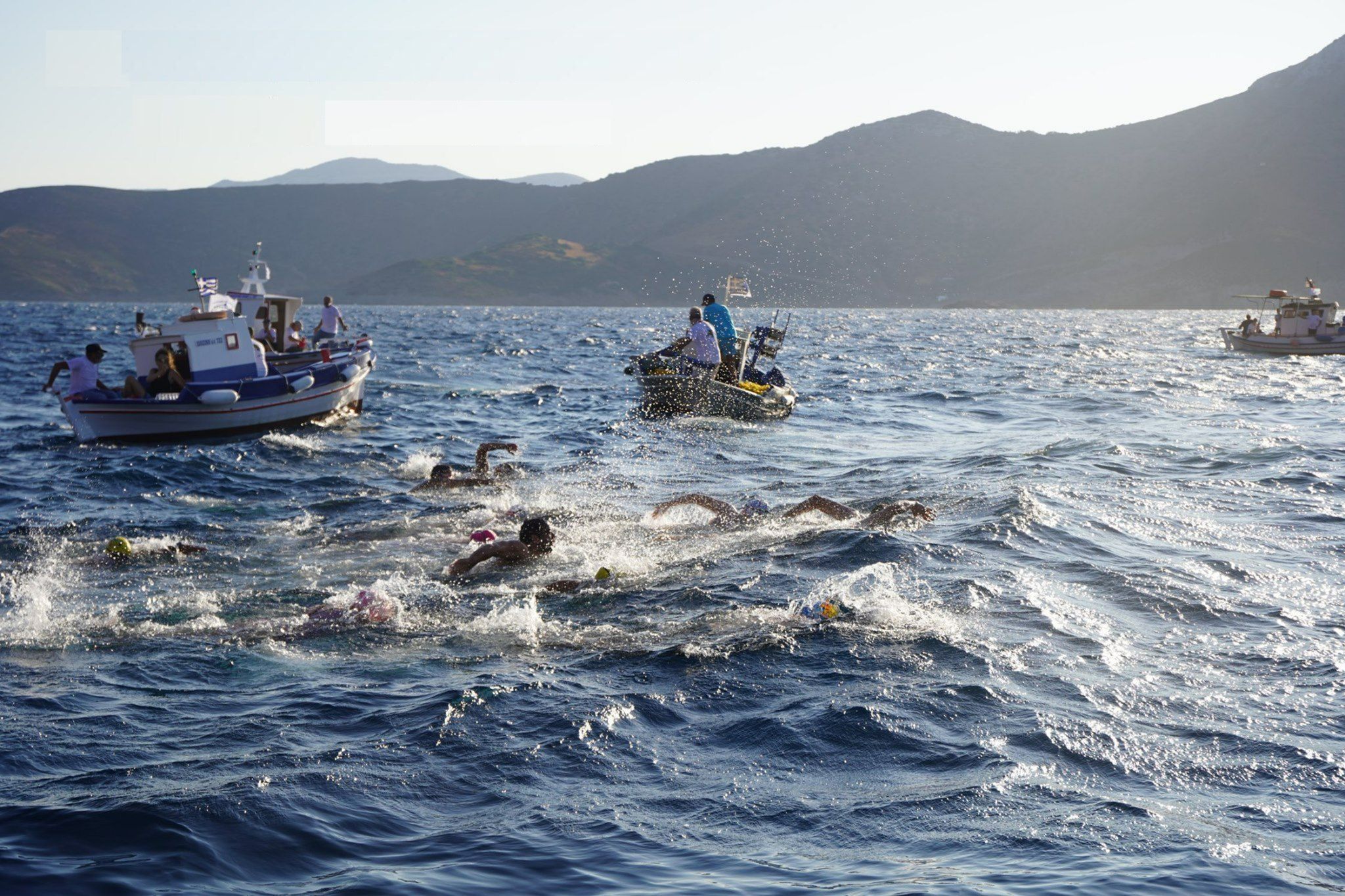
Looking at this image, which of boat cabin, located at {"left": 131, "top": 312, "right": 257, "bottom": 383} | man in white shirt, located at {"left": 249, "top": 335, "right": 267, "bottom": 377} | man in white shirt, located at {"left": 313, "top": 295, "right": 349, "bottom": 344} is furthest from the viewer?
man in white shirt, located at {"left": 313, "top": 295, "right": 349, "bottom": 344}

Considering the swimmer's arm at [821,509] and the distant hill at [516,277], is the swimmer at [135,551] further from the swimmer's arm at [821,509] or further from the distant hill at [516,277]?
the distant hill at [516,277]

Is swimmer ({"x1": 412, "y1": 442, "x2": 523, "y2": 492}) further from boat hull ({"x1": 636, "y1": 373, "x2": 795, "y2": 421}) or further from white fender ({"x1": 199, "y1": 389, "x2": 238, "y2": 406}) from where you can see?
boat hull ({"x1": 636, "y1": 373, "x2": 795, "y2": 421})

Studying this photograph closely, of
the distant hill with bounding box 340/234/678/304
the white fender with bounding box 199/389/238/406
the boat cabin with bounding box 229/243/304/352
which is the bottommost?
the white fender with bounding box 199/389/238/406

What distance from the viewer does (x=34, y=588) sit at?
35.4ft

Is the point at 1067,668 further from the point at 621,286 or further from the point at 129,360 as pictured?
the point at 621,286

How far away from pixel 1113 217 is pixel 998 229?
18440 mm

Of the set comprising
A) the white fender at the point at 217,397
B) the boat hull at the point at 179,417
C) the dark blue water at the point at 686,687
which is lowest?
the dark blue water at the point at 686,687

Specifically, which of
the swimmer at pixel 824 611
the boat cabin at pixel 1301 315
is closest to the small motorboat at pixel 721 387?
the swimmer at pixel 824 611

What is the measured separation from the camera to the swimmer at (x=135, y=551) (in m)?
12.1

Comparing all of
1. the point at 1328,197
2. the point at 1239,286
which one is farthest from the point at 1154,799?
the point at 1328,197

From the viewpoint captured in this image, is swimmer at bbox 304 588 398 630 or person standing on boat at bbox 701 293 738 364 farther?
person standing on boat at bbox 701 293 738 364

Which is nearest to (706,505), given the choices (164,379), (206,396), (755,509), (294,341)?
(755,509)

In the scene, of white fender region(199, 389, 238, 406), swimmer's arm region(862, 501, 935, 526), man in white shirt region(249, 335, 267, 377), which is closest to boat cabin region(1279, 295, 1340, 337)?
swimmer's arm region(862, 501, 935, 526)

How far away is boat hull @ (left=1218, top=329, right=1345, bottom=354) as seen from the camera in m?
47.0
